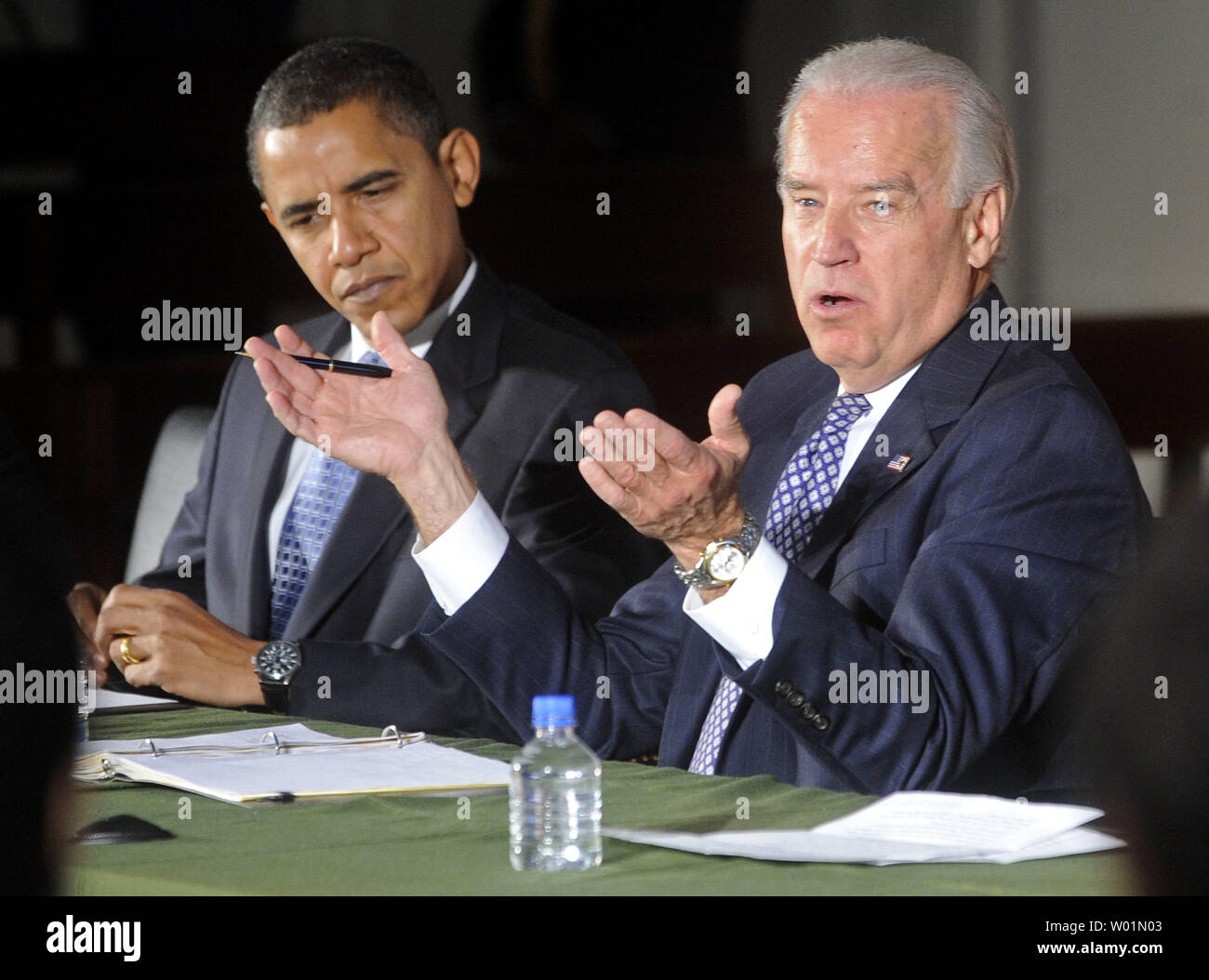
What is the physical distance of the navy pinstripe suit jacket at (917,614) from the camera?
187 centimetres

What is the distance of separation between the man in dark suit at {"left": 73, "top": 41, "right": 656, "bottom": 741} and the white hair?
2.57 ft

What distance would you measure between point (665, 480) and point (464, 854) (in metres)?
0.55

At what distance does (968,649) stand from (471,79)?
5.46ft

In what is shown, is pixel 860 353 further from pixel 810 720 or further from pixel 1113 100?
pixel 1113 100

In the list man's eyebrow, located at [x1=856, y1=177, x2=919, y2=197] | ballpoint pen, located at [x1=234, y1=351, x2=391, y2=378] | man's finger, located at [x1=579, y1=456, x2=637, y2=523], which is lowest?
man's finger, located at [x1=579, y1=456, x2=637, y2=523]

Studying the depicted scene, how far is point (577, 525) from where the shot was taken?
2834mm

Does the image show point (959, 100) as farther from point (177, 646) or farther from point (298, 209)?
point (177, 646)

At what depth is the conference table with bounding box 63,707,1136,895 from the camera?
1.27 metres

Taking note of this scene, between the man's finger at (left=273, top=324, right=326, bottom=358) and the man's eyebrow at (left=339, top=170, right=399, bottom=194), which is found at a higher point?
the man's eyebrow at (left=339, top=170, right=399, bottom=194)

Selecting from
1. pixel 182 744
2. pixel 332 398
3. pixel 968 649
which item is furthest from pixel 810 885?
pixel 332 398
